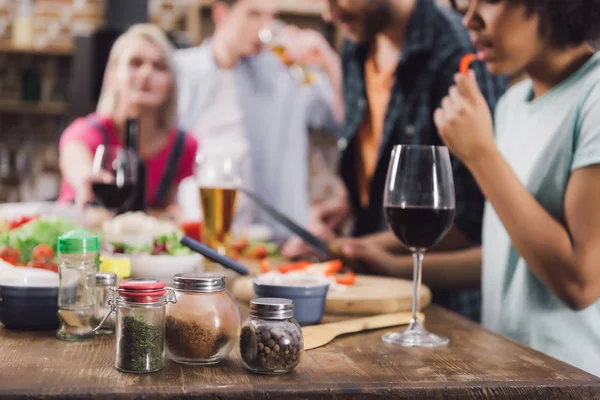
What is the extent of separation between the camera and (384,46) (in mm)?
2557

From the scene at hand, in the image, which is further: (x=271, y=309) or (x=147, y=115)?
(x=147, y=115)

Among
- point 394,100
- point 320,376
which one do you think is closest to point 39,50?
point 394,100

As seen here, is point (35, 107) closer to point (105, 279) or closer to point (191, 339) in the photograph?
point (105, 279)

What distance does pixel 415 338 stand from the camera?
3.32 ft

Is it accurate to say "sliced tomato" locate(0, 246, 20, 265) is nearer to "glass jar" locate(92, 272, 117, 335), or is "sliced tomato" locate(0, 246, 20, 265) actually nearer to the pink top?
"glass jar" locate(92, 272, 117, 335)

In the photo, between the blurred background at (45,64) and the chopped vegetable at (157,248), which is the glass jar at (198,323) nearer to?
the chopped vegetable at (157,248)

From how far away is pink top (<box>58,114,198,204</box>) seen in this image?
3006 mm

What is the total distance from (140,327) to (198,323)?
0.23 feet

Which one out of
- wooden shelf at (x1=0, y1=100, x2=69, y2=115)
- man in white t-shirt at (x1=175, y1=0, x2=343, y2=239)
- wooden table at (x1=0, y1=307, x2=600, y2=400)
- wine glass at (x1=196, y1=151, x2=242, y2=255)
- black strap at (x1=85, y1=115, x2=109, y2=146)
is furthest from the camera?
wooden shelf at (x1=0, y1=100, x2=69, y2=115)

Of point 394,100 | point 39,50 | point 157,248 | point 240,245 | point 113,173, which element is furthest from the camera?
point 39,50

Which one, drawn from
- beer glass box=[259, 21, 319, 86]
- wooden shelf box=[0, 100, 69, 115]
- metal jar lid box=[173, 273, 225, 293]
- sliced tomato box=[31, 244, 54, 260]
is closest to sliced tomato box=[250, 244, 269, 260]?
sliced tomato box=[31, 244, 54, 260]

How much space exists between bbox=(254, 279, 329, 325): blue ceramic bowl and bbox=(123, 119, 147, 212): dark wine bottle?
1.00 m

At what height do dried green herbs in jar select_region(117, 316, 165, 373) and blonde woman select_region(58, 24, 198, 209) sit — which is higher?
blonde woman select_region(58, 24, 198, 209)

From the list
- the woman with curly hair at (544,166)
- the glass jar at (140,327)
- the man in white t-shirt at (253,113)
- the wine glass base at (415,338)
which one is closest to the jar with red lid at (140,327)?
the glass jar at (140,327)
